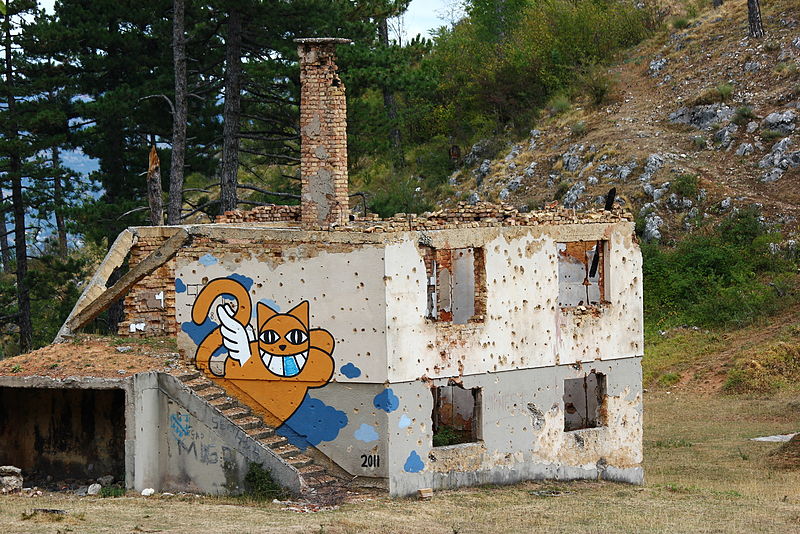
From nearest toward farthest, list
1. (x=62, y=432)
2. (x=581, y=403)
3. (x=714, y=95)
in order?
1. (x=62, y=432)
2. (x=581, y=403)
3. (x=714, y=95)

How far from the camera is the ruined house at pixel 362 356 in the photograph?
21156 mm

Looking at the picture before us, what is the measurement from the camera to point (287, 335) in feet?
71.4

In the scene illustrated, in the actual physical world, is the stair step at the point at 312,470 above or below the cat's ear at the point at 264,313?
below

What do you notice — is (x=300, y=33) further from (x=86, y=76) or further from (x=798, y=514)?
(x=798, y=514)

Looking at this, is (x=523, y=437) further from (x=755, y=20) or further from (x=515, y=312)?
(x=755, y=20)

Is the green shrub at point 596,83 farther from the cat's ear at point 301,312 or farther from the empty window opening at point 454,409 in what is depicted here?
the cat's ear at point 301,312

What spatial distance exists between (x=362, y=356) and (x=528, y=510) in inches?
154

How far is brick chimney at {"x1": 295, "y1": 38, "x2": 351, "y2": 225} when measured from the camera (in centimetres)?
2352

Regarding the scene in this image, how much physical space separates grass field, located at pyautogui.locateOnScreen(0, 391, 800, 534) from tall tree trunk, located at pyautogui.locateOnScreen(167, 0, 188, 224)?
16.4 metres

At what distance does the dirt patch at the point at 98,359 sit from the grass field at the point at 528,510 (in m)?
2.61

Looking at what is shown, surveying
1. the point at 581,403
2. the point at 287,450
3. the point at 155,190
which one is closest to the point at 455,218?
the point at 581,403

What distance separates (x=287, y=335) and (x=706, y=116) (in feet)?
97.2

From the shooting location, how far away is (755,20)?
5038 centimetres

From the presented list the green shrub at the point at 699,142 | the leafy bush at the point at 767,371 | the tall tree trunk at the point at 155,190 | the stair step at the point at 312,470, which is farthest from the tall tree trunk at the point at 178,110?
the green shrub at the point at 699,142
